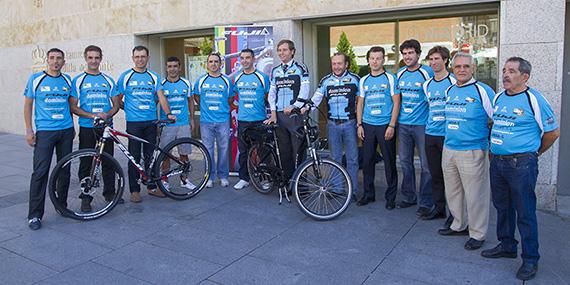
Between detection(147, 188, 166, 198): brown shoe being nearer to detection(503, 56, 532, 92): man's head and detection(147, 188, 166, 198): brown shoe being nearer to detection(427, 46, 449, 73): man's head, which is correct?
detection(427, 46, 449, 73): man's head

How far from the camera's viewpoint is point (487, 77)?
6500 mm

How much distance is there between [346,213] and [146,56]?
320 cm

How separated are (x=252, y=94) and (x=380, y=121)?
1.87 metres

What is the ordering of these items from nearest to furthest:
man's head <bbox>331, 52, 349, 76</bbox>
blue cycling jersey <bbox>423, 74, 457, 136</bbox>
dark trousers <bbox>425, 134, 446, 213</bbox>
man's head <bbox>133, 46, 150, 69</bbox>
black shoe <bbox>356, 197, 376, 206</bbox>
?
1. blue cycling jersey <bbox>423, 74, 457, 136</bbox>
2. dark trousers <bbox>425, 134, 446, 213</bbox>
3. man's head <bbox>331, 52, 349, 76</bbox>
4. black shoe <bbox>356, 197, 376, 206</bbox>
5. man's head <bbox>133, 46, 150, 69</bbox>

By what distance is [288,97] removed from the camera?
A: 6168 mm

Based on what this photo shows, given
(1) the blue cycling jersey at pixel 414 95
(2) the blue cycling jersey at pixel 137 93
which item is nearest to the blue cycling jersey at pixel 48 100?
(2) the blue cycling jersey at pixel 137 93

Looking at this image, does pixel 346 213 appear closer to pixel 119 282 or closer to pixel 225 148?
pixel 225 148

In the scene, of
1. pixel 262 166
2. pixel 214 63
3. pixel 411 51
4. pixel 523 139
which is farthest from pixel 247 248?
pixel 214 63

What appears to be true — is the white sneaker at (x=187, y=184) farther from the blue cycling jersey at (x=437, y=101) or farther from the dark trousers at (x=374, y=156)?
the blue cycling jersey at (x=437, y=101)

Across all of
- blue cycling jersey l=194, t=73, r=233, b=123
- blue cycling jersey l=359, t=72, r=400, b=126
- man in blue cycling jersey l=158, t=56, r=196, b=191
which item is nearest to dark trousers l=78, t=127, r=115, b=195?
man in blue cycling jersey l=158, t=56, r=196, b=191

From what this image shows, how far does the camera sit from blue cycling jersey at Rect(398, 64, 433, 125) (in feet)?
17.7

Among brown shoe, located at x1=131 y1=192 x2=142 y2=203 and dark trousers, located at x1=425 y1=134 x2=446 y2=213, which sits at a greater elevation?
dark trousers, located at x1=425 y1=134 x2=446 y2=213

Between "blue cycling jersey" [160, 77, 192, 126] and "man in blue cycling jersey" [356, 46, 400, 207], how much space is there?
8.06ft

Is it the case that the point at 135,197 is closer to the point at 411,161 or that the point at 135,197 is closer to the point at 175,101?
the point at 175,101
